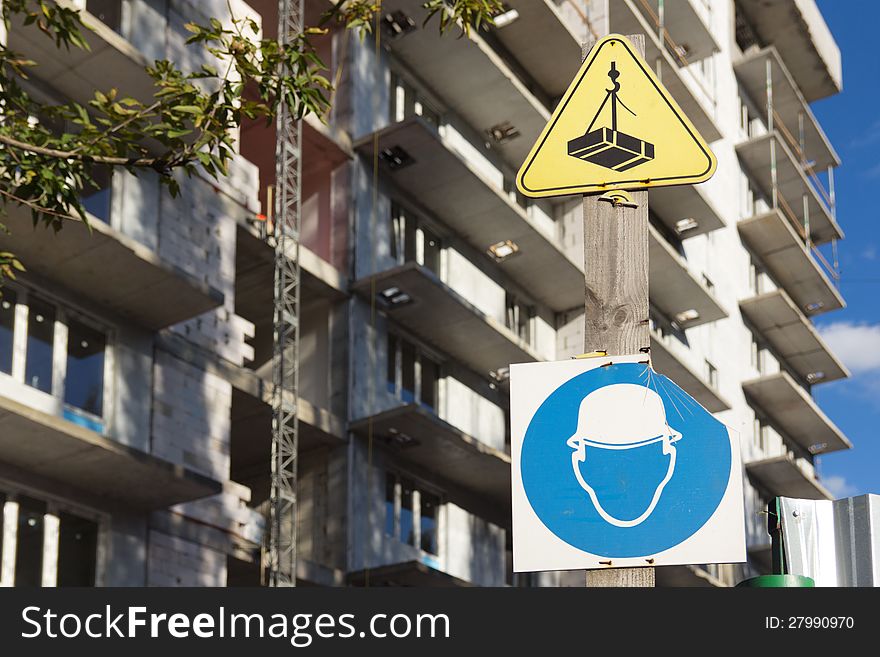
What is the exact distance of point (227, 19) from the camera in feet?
92.1

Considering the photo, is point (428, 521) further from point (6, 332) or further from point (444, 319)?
point (6, 332)

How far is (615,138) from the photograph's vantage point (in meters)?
6.88

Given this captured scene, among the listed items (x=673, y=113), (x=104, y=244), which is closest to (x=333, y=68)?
(x=104, y=244)

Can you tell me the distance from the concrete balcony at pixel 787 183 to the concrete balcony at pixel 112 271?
113ft

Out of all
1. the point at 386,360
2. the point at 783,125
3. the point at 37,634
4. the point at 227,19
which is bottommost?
the point at 37,634

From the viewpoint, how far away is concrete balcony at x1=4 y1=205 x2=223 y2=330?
22.5m

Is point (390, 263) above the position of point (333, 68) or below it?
below

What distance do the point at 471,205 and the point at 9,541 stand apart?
1711 centimetres

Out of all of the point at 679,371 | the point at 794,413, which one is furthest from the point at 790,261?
the point at 679,371

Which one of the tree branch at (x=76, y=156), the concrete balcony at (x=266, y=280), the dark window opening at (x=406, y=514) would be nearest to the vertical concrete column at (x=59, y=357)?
the concrete balcony at (x=266, y=280)

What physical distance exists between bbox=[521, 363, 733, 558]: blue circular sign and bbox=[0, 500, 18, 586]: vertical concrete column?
16.6 m

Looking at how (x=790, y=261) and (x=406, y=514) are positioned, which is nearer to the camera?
(x=406, y=514)

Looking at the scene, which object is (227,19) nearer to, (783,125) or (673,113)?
(673,113)

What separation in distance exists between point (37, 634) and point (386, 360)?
1128 inches
